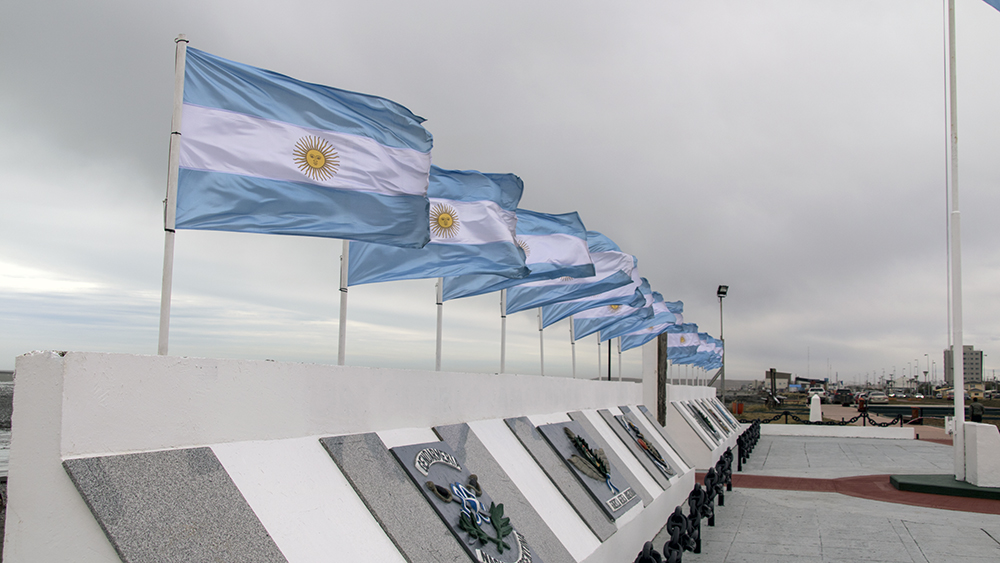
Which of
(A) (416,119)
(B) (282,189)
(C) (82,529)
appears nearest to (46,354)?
(C) (82,529)

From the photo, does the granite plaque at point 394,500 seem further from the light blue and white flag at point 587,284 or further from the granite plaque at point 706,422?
the granite plaque at point 706,422

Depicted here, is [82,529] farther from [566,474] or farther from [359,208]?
[566,474]

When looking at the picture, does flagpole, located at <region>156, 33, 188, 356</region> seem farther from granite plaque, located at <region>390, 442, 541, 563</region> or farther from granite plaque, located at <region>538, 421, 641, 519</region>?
granite plaque, located at <region>538, 421, 641, 519</region>

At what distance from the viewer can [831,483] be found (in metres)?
16.1

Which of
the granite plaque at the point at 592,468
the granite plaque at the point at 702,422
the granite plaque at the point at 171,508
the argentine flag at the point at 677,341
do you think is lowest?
the granite plaque at the point at 702,422

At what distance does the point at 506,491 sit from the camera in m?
5.73

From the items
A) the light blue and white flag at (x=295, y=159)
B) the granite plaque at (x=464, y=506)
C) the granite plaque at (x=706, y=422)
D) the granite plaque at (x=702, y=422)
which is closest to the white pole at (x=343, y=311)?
the light blue and white flag at (x=295, y=159)

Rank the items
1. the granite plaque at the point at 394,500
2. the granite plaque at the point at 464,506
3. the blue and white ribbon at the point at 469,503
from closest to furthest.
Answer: the granite plaque at the point at 394,500 < the granite plaque at the point at 464,506 < the blue and white ribbon at the point at 469,503

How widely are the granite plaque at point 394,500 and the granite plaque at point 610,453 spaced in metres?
4.81

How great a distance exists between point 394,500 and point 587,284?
10.3 m

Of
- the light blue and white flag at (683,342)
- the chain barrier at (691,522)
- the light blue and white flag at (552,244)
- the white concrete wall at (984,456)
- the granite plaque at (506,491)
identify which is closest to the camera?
the granite plaque at (506,491)

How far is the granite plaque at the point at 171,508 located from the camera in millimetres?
2791

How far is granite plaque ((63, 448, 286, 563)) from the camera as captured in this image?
2.79 m

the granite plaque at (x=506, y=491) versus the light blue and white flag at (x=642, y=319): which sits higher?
the light blue and white flag at (x=642, y=319)
